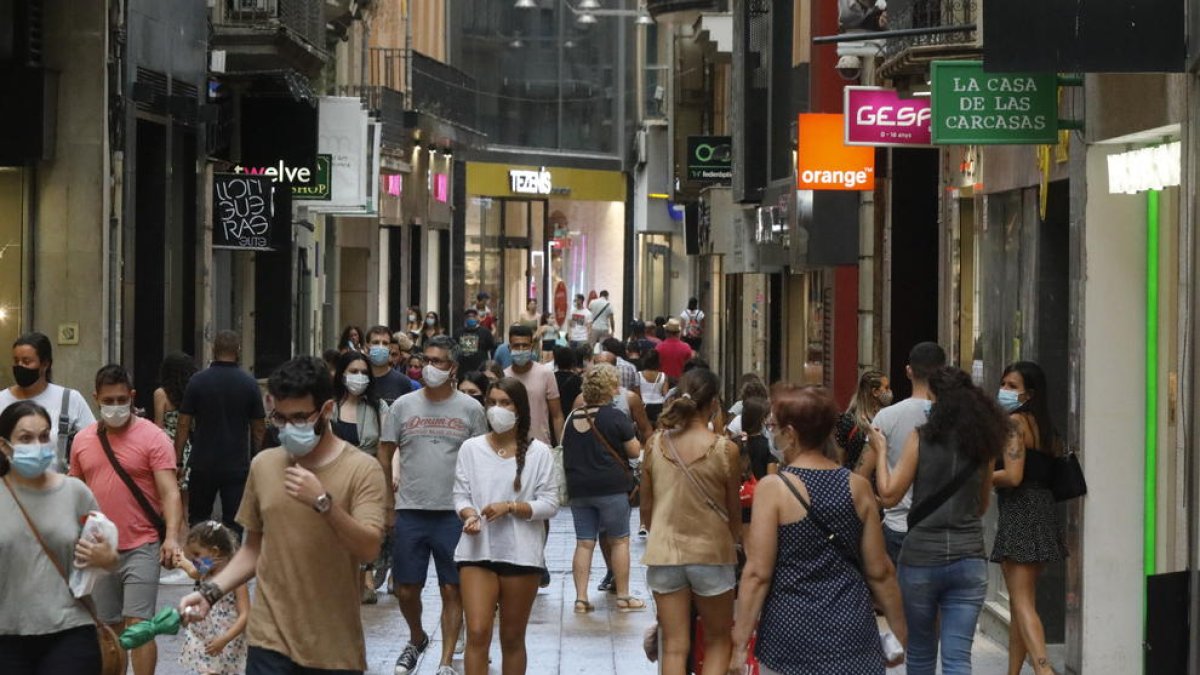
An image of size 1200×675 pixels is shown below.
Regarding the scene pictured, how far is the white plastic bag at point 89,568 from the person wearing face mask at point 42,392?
3.52 m

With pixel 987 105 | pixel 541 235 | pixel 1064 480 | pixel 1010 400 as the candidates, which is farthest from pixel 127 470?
pixel 541 235

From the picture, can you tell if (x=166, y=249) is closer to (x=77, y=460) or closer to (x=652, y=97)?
(x=77, y=460)

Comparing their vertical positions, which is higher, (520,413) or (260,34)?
(260,34)

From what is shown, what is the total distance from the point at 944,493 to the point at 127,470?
12.9 feet

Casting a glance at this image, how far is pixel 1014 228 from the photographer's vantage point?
599 inches

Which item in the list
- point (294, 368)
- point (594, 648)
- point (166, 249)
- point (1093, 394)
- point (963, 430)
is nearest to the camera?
point (294, 368)

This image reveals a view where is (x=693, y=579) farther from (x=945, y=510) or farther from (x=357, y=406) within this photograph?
(x=357, y=406)

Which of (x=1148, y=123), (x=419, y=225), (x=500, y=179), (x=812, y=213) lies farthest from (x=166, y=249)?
(x=500, y=179)

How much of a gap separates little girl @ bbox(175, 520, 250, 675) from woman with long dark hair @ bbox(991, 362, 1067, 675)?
12.8ft

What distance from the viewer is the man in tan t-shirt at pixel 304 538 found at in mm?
7586

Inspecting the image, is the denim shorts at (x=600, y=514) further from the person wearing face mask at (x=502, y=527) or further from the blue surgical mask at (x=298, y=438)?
the blue surgical mask at (x=298, y=438)

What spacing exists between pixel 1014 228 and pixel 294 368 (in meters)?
8.51

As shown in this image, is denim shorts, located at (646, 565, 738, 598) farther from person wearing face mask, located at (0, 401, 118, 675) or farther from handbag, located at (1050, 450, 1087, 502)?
person wearing face mask, located at (0, 401, 118, 675)

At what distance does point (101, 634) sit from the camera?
8.22 metres
